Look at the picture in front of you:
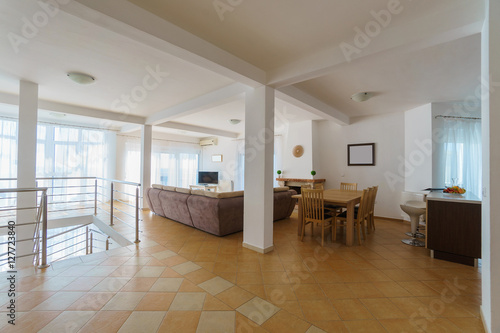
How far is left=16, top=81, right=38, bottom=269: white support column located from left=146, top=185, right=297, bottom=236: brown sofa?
→ 192 cm

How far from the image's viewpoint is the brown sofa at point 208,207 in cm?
340

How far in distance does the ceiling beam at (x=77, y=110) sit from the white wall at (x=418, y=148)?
244 inches

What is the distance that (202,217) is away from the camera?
3.59m

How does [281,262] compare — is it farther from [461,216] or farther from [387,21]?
[387,21]

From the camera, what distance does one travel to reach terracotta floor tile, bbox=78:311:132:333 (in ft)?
4.87

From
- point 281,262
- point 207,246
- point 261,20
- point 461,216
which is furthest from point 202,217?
point 461,216

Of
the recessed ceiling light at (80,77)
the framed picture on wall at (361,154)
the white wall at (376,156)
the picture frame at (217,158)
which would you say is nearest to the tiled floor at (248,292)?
the white wall at (376,156)

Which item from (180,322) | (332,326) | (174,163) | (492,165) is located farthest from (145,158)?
(492,165)

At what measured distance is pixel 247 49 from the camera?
2.37 m

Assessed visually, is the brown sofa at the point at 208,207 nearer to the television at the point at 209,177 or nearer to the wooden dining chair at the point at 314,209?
the wooden dining chair at the point at 314,209

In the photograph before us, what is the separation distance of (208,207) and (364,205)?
2.52 m

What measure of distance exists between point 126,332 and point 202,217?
214cm

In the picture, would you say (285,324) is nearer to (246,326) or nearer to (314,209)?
(246,326)

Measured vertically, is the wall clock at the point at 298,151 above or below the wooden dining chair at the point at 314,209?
above
